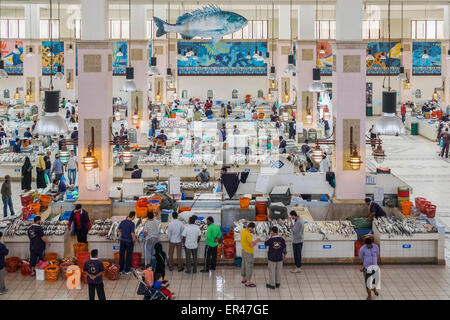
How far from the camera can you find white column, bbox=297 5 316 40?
24.5m

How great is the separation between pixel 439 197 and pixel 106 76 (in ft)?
34.8

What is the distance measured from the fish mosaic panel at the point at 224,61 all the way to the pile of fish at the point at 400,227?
32.0 meters

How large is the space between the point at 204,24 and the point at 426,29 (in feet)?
114

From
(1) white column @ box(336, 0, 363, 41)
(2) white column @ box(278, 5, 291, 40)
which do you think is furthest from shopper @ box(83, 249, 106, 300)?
(2) white column @ box(278, 5, 291, 40)

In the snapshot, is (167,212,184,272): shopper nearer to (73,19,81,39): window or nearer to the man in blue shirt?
the man in blue shirt

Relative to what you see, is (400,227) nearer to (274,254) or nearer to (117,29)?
(274,254)

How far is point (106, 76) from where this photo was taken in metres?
14.8

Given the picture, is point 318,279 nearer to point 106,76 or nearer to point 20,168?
point 106,76

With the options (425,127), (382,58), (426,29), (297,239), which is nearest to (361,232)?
(297,239)

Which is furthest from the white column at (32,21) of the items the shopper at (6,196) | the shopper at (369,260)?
the shopper at (369,260)

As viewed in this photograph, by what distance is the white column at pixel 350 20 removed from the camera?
1449 cm

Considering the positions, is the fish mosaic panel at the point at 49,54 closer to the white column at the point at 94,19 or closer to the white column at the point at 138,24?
the white column at the point at 138,24

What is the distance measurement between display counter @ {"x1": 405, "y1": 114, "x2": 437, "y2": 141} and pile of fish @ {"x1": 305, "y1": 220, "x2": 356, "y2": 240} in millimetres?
20362

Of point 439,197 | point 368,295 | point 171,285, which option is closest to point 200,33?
point 171,285
